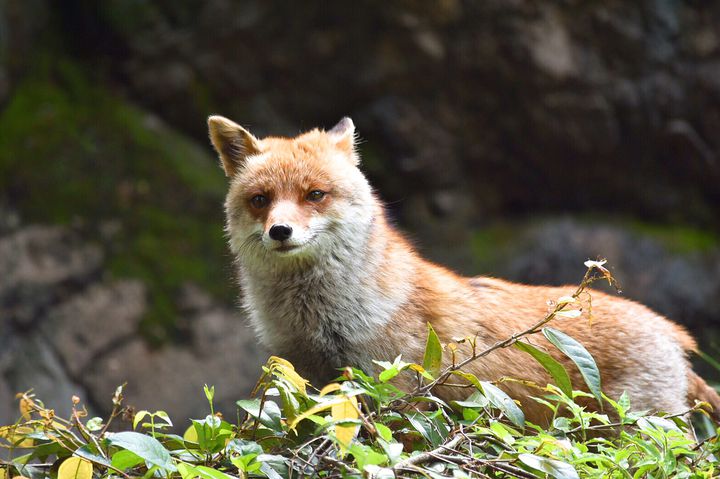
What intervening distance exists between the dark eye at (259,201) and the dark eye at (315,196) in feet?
0.87

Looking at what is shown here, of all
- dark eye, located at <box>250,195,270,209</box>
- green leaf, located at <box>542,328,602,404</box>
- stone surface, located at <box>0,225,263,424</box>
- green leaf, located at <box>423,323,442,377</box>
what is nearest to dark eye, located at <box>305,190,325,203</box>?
dark eye, located at <box>250,195,270,209</box>

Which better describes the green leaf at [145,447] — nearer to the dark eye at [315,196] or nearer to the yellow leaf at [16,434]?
the yellow leaf at [16,434]

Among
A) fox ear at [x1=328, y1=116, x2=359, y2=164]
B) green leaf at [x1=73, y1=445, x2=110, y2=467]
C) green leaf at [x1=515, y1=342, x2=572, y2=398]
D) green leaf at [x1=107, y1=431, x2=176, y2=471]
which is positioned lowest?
green leaf at [x1=73, y1=445, x2=110, y2=467]

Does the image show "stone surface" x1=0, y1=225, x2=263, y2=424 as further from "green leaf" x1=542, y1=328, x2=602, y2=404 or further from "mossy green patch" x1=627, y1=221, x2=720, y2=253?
"green leaf" x1=542, y1=328, x2=602, y2=404

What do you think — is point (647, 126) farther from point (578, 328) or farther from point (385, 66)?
point (578, 328)

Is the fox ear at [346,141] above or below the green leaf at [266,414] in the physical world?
above

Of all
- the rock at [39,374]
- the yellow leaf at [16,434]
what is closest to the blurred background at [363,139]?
the rock at [39,374]

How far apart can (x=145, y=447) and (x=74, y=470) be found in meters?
0.30

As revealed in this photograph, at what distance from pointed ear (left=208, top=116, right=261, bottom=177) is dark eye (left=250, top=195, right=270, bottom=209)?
462 millimetres

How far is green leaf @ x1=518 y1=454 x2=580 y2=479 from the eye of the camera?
Result: 3.23 meters

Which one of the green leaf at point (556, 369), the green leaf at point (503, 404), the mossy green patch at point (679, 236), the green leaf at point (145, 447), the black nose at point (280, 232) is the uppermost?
the mossy green patch at point (679, 236)

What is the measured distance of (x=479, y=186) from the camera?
11.0m

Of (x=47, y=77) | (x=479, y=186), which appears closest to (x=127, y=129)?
(x=47, y=77)

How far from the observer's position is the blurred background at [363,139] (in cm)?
973
